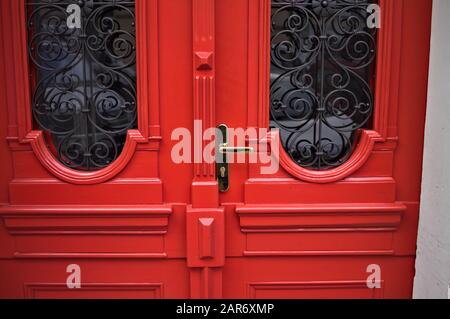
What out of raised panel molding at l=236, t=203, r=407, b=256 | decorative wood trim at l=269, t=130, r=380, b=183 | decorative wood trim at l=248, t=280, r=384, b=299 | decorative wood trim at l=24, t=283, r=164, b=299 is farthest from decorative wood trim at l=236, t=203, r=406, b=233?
decorative wood trim at l=24, t=283, r=164, b=299

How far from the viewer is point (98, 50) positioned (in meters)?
2.13

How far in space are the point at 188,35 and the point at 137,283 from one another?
1.26 m

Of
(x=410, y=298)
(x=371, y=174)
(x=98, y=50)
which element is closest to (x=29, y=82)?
(x=98, y=50)

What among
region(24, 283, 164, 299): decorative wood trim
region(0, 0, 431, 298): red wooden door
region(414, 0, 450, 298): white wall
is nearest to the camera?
region(414, 0, 450, 298): white wall

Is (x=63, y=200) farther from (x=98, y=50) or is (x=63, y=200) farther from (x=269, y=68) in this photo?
(x=269, y=68)

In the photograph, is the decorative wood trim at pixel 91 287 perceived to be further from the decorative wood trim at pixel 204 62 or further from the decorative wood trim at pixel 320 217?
the decorative wood trim at pixel 204 62

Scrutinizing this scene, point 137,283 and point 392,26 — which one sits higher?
point 392,26

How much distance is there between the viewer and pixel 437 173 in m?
2.08

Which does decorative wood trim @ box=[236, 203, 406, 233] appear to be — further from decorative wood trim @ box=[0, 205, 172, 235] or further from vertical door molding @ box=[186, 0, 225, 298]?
decorative wood trim @ box=[0, 205, 172, 235]

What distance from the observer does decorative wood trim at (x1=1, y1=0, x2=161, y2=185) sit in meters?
2.09

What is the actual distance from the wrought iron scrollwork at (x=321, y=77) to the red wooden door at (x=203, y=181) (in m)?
0.02

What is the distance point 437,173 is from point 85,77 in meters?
1.73

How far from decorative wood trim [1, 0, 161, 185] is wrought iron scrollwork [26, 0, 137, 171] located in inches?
1.5

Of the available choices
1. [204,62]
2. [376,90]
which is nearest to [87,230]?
[204,62]
